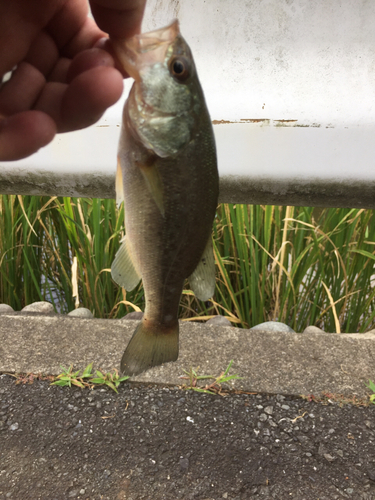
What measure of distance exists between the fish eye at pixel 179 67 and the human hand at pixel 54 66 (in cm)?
10

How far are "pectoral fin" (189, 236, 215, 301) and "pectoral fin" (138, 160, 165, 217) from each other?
0.52 feet

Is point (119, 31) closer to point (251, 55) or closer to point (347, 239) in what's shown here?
point (251, 55)

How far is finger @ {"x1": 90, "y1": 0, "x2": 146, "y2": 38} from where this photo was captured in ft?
2.49

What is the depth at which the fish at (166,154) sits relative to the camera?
770 millimetres

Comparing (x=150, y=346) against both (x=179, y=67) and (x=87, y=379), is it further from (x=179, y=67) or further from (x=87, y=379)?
(x=87, y=379)

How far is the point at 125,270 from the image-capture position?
927 mm

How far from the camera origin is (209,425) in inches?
73.7

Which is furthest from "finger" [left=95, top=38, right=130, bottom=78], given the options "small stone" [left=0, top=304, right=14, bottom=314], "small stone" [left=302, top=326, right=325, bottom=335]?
"small stone" [left=0, top=304, right=14, bottom=314]

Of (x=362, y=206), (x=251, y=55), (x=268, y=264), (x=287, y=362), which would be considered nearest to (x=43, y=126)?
(x=251, y=55)

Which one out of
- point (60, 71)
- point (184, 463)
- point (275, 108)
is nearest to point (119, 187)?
point (60, 71)

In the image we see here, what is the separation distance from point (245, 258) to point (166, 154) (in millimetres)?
1719

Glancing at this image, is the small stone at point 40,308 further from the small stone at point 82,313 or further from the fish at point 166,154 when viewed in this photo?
the fish at point 166,154

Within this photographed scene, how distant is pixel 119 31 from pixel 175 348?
0.69 meters

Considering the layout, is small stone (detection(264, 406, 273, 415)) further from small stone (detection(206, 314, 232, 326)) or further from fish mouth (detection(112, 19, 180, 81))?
fish mouth (detection(112, 19, 180, 81))
